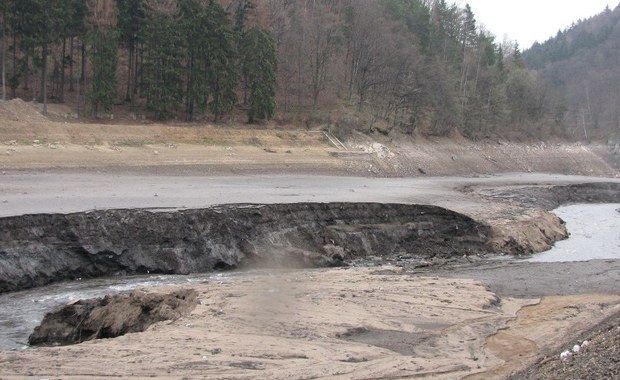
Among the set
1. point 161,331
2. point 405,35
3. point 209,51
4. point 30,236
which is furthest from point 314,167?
point 405,35

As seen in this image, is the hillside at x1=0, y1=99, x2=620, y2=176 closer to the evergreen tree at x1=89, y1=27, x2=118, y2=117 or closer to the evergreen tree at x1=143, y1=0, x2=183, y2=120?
the evergreen tree at x1=89, y1=27, x2=118, y2=117

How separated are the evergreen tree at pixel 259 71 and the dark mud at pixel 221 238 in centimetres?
2173

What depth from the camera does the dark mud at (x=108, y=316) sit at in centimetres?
1057

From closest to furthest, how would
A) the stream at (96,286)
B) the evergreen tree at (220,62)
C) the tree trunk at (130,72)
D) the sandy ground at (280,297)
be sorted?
1. the sandy ground at (280,297)
2. the stream at (96,286)
3. the evergreen tree at (220,62)
4. the tree trunk at (130,72)

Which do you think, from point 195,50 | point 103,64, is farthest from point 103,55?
point 195,50

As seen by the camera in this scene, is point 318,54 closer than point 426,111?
Yes

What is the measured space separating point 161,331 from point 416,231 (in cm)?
1296

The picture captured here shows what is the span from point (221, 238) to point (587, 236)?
1681cm

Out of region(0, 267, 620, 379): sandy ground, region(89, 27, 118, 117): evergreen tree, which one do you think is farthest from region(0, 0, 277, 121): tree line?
region(0, 267, 620, 379): sandy ground

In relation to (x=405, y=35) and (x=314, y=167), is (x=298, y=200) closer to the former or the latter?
(x=314, y=167)

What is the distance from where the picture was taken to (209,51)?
128 feet

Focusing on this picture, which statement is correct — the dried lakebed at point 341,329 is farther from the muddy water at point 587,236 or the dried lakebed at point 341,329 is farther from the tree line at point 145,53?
the tree line at point 145,53

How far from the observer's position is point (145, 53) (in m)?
43.0

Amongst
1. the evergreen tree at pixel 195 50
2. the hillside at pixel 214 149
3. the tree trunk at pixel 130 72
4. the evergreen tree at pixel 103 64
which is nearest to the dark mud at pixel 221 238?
the hillside at pixel 214 149
